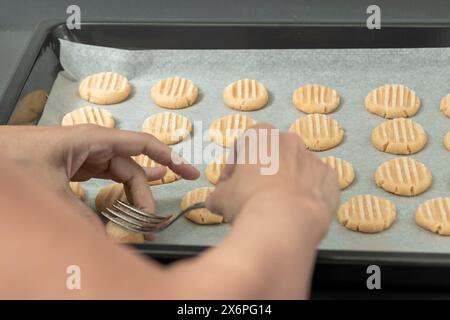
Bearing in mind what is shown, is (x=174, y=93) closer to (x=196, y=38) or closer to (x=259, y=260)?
(x=196, y=38)

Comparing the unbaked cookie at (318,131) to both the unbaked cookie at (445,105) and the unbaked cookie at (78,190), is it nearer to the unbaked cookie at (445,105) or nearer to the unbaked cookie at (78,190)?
the unbaked cookie at (445,105)

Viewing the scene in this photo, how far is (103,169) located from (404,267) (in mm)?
778

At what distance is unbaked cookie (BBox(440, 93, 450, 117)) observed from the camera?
2.21 meters

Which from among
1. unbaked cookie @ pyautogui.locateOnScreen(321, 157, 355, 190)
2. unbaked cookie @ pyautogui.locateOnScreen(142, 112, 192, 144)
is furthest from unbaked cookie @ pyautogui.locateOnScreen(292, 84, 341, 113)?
unbaked cookie @ pyautogui.locateOnScreen(142, 112, 192, 144)

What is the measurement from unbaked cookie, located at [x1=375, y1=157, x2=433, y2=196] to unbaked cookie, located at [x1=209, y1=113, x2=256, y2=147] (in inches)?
17.8

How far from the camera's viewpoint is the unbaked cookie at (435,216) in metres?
1.81

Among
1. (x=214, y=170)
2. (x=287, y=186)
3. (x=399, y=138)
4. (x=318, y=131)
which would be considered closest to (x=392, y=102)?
(x=399, y=138)

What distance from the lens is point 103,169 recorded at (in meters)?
1.79

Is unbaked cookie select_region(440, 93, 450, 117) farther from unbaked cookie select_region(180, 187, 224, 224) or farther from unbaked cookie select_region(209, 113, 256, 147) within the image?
unbaked cookie select_region(180, 187, 224, 224)

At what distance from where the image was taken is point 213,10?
2.72 metres

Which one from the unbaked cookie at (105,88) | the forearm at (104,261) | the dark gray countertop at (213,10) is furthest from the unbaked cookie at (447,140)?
the forearm at (104,261)

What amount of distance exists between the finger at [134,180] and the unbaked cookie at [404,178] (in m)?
0.67

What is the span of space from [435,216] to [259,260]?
1.08 metres

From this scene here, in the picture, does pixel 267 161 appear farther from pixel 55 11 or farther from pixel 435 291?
pixel 55 11
